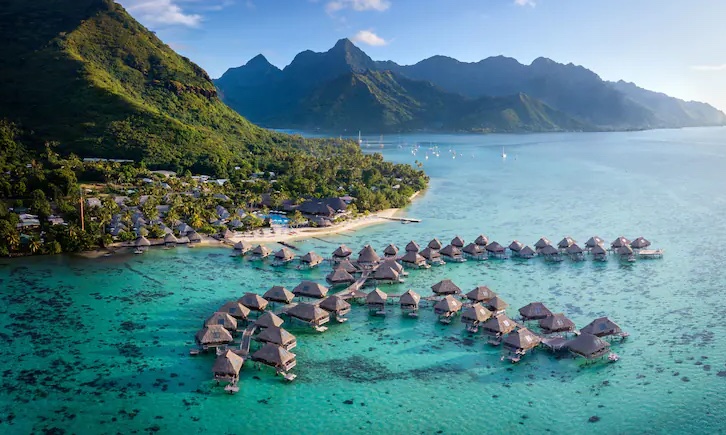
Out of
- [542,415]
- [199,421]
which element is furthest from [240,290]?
[542,415]

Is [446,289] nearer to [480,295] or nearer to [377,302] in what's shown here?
[480,295]

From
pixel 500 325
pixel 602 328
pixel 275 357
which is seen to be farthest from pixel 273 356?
pixel 602 328

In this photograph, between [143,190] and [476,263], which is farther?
[143,190]

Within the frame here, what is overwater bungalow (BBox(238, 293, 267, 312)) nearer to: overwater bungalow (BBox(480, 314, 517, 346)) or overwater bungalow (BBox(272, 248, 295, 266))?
overwater bungalow (BBox(272, 248, 295, 266))

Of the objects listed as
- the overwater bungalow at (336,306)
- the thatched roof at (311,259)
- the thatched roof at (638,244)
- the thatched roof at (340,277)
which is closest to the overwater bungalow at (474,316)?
the overwater bungalow at (336,306)

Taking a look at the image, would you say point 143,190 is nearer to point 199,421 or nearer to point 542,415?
point 199,421

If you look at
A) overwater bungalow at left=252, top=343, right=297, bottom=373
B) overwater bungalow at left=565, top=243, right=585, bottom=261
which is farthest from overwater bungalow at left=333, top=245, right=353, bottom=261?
overwater bungalow at left=565, top=243, right=585, bottom=261
